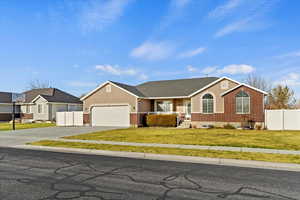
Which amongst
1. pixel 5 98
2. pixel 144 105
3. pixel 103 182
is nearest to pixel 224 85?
pixel 144 105

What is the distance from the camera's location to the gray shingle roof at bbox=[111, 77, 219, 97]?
25969 millimetres

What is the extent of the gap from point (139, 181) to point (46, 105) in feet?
111

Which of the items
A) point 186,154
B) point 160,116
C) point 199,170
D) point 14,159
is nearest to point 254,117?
point 160,116

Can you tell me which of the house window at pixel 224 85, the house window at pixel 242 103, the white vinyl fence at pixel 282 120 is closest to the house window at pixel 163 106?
the house window at pixel 224 85

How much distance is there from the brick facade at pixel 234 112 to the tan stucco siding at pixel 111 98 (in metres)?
7.31

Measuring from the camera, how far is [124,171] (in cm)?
666

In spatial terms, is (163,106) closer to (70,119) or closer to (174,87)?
(174,87)

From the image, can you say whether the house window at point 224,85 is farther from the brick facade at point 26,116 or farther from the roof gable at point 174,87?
the brick facade at point 26,116

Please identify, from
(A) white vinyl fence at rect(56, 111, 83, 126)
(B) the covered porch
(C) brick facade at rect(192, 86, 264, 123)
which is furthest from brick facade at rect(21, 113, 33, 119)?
(C) brick facade at rect(192, 86, 264, 123)

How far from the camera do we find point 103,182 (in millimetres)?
5539

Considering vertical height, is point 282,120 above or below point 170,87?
below

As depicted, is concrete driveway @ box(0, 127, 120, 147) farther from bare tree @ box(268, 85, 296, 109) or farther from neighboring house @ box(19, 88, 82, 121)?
bare tree @ box(268, 85, 296, 109)

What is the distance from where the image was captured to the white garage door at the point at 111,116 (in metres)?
25.0

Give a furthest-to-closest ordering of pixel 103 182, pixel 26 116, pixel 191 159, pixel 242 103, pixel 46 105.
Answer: pixel 26 116 → pixel 46 105 → pixel 242 103 → pixel 191 159 → pixel 103 182
